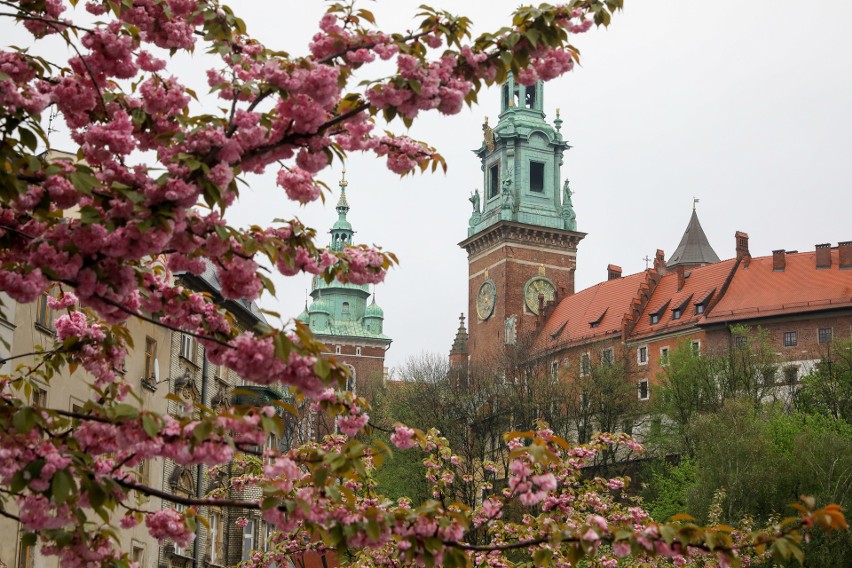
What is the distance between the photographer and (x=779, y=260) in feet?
271

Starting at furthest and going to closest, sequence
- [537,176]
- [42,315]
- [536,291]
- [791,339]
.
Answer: [537,176] → [536,291] → [791,339] → [42,315]

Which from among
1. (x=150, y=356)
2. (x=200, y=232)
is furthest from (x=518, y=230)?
(x=200, y=232)

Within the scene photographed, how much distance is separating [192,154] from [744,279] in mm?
76995

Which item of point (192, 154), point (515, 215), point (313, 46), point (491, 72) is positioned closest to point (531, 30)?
point (491, 72)

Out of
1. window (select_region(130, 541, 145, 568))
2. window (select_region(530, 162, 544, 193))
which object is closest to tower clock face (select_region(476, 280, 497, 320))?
window (select_region(530, 162, 544, 193))

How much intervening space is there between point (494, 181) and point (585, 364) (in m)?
27.6

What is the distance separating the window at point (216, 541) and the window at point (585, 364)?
43065 mm

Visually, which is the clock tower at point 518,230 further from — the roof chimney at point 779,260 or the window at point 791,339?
the window at point 791,339

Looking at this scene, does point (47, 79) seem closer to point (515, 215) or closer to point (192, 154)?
point (192, 154)

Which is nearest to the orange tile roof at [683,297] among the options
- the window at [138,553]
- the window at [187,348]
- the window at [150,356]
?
the window at [187,348]

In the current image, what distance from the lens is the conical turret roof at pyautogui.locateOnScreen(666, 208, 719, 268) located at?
105 metres

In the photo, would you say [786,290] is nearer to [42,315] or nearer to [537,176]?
[537,176]

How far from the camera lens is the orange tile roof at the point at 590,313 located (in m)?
90.4

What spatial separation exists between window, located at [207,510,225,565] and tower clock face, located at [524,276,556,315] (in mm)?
63244
